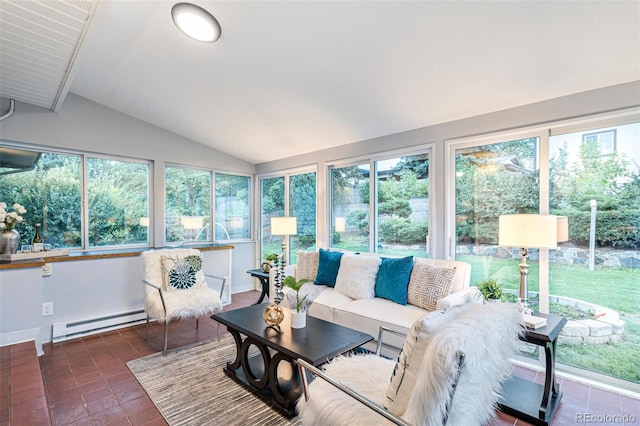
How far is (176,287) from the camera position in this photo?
3.46 m

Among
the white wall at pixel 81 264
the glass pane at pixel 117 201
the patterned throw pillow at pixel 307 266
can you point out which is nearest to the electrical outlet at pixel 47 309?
the white wall at pixel 81 264

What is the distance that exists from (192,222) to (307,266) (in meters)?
2.20

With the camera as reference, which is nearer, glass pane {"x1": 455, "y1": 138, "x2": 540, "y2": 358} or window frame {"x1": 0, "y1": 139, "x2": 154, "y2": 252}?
glass pane {"x1": 455, "y1": 138, "x2": 540, "y2": 358}

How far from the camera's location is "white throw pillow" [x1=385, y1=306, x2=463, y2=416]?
124 cm

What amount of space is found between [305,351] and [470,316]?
106cm

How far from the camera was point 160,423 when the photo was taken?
1.97m

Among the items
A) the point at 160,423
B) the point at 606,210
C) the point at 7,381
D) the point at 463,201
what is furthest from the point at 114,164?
the point at 606,210

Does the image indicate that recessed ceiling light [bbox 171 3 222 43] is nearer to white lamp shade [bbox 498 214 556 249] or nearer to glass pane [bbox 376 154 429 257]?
glass pane [bbox 376 154 429 257]

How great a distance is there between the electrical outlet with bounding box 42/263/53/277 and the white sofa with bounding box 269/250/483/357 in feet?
9.40

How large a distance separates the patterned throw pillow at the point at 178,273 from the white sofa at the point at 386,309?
1.47m

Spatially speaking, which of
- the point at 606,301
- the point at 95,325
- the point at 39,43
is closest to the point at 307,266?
the point at 95,325

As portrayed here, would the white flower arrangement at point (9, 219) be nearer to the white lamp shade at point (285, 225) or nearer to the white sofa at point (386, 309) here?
the white lamp shade at point (285, 225)

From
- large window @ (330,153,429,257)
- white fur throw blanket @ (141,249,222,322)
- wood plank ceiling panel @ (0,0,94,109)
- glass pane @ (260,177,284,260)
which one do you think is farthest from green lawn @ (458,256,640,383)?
wood plank ceiling panel @ (0,0,94,109)

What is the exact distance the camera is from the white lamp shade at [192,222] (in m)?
4.81
